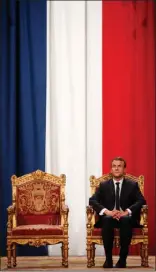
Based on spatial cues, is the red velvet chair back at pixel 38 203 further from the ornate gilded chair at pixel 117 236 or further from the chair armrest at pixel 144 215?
the chair armrest at pixel 144 215

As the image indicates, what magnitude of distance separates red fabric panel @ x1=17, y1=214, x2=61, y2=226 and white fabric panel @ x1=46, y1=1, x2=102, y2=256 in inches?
25.7

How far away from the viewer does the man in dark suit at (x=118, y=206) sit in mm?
4652

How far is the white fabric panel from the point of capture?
5891 mm

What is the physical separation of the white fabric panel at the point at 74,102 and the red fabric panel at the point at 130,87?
121 mm

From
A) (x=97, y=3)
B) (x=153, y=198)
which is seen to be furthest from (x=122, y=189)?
(x=97, y=3)

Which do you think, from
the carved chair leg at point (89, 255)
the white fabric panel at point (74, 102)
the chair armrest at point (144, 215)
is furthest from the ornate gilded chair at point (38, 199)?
the chair armrest at point (144, 215)

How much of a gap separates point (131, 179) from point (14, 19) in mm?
2243

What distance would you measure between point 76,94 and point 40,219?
5.09ft

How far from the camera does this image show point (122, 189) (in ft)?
16.4

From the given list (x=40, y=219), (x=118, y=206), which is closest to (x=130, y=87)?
(x=118, y=206)

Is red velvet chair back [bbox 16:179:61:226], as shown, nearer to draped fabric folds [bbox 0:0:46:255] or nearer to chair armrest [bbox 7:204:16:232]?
chair armrest [bbox 7:204:16:232]

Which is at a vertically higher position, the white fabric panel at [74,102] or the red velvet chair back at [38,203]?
the white fabric panel at [74,102]

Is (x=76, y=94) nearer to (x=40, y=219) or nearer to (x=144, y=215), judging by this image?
(x=40, y=219)

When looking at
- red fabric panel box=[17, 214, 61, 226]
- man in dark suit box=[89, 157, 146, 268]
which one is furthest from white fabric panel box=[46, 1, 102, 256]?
man in dark suit box=[89, 157, 146, 268]
